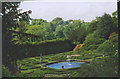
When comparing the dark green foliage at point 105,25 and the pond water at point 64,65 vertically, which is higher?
the dark green foliage at point 105,25

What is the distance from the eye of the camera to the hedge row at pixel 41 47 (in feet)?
26.0

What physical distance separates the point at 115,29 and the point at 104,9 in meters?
0.99

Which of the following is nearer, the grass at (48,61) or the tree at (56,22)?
the grass at (48,61)

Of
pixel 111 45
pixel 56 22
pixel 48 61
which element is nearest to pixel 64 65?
pixel 48 61

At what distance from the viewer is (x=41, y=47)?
823 centimetres

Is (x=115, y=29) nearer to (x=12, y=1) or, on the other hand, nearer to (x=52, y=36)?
(x=52, y=36)

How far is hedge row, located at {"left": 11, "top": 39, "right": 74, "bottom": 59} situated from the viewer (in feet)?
26.0

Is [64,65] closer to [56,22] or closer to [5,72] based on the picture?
[56,22]

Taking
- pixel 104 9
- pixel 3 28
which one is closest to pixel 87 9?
pixel 104 9

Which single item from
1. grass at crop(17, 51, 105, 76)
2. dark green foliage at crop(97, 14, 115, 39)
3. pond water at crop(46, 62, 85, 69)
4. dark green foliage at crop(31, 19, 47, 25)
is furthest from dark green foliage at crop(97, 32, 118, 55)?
dark green foliage at crop(31, 19, 47, 25)

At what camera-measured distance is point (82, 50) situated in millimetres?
7891

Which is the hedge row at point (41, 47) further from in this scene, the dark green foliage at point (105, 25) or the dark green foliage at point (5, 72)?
the dark green foliage at point (105, 25)

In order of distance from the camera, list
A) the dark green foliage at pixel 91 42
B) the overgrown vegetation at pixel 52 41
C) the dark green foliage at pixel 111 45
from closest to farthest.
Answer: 1. the dark green foliage at pixel 111 45
2. the overgrown vegetation at pixel 52 41
3. the dark green foliage at pixel 91 42

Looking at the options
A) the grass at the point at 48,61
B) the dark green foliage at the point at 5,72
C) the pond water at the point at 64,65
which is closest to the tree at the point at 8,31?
the dark green foliage at the point at 5,72
